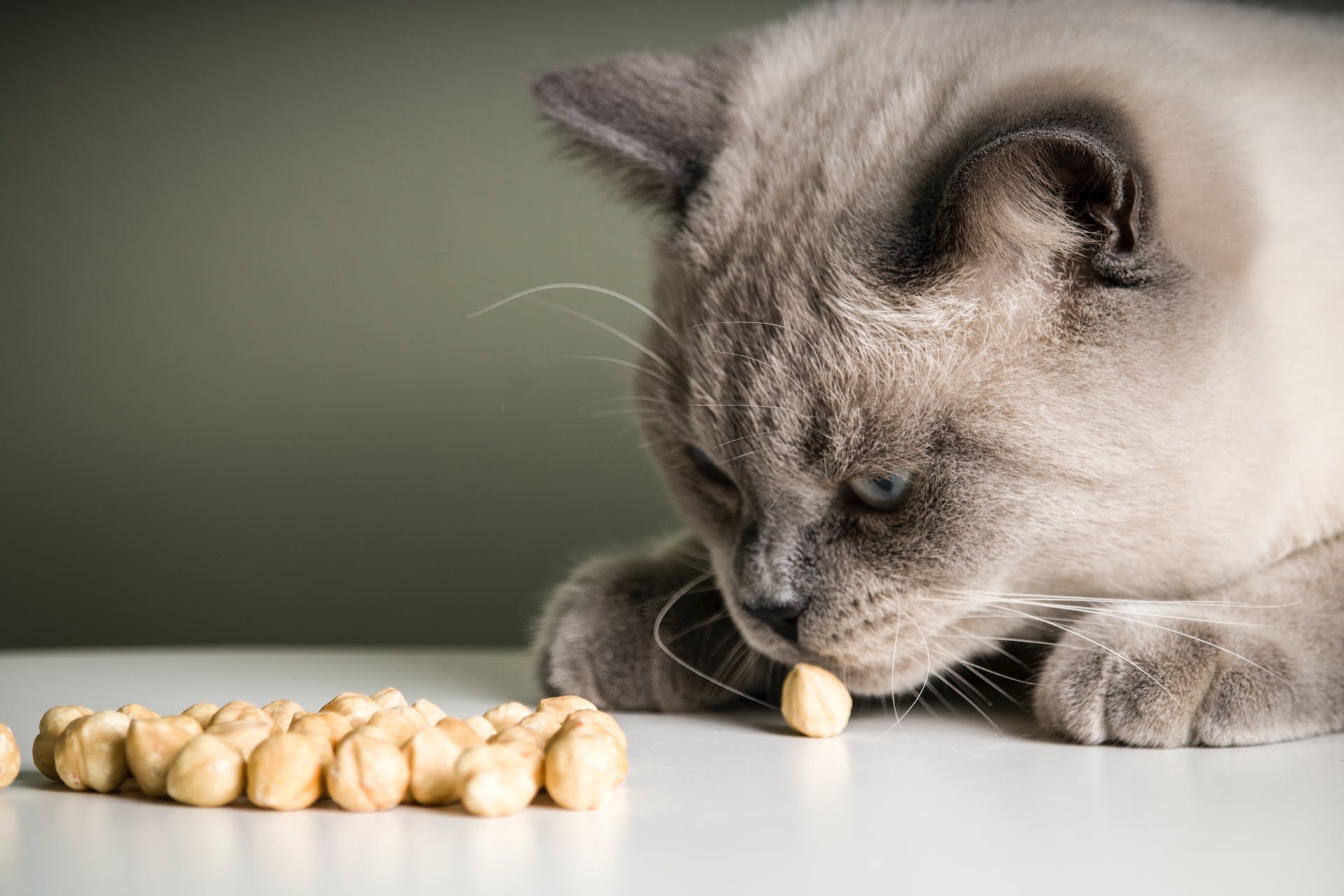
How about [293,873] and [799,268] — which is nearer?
[293,873]

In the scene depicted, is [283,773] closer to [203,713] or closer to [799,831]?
[203,713]

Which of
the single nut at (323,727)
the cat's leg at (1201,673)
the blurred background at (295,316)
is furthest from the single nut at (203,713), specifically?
the blurred background at (295,316)

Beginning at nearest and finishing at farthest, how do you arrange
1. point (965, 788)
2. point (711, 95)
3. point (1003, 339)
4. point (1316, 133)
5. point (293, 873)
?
point (293, 873) → point (965, 788) → point (1003, 339) → point (1316, 133) → point (711, 95)

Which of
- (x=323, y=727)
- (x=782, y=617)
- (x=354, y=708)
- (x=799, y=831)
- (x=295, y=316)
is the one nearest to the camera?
(x=799, y=831)

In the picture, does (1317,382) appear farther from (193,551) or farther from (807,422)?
(193,551)

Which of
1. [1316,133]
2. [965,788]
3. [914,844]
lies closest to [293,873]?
[914,844]

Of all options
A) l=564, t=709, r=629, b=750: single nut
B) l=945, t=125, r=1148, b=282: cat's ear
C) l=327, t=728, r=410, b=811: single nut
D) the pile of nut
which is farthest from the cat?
l=327, t=728, r=410, b=811: single nut

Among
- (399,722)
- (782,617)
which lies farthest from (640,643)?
(399,722)
